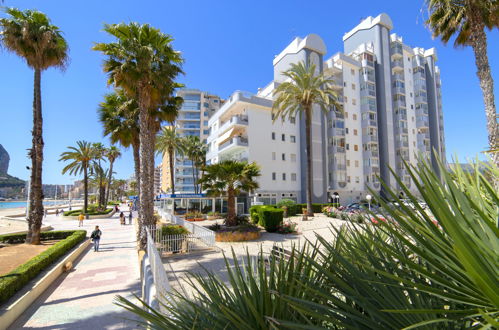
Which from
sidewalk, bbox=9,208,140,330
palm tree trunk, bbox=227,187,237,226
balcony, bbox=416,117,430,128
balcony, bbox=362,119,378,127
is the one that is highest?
balcony, bbox=416,117,430,128

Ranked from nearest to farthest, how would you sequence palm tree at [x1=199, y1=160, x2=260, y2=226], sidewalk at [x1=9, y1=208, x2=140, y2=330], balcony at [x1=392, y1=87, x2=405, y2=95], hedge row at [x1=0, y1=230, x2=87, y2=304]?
sidewalk at [x1=9, y1=208, x2=140, y2=330] < hedge row at [x1=0, y1=230, x2=87, y2=304] < palm tree at [x1=199, y1=160, x2=260, y2=226] < balcony at [x1=392, y1=87, x2=405, y2=95]

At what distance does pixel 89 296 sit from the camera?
26.9 feet

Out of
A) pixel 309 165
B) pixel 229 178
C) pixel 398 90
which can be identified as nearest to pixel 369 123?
pixel 398 90

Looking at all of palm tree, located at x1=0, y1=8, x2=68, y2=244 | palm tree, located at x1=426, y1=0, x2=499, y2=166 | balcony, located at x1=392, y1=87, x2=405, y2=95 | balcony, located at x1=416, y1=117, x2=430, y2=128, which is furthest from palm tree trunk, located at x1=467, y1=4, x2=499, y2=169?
balcony, located at x1=416, y1=117, x2=430, y2=128

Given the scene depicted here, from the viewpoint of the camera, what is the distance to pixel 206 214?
31.8 meters

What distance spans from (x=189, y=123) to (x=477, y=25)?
68146 mm

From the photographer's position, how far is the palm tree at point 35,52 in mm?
14547

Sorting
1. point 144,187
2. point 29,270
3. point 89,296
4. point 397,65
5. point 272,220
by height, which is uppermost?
point 397,65

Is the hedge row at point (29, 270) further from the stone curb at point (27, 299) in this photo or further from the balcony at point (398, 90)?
the balcony at point (398, 90)

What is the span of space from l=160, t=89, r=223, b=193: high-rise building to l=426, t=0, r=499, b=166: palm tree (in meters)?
60.8

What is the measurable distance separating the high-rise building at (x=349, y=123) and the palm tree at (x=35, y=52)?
21.4m

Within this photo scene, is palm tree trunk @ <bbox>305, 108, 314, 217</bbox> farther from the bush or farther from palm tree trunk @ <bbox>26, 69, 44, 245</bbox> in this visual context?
A: palm tree trunk @ <bbox>26, 69, 44, 245</bbox>

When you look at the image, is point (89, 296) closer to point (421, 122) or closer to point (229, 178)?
point (229, 178)

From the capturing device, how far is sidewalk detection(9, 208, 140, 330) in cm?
646
